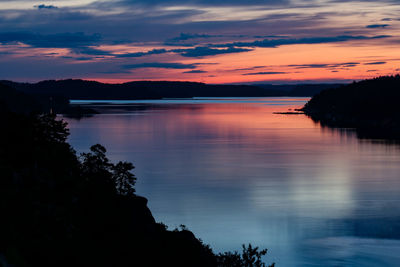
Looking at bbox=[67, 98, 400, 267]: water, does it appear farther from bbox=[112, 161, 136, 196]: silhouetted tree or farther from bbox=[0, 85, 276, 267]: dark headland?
bbox=[0, 85, 276, 267]: dark headland

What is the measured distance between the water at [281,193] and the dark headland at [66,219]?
30.8 feet

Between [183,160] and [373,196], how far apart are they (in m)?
34.3

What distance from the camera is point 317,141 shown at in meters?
110

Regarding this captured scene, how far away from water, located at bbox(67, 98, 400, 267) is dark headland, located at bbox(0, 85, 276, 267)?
30.8 ft

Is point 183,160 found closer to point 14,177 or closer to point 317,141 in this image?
point 317,141

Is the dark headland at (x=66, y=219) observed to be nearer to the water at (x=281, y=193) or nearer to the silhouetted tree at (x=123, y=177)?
the silhouetted tree at (x=123, y=177)

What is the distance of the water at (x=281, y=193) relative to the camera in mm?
37656

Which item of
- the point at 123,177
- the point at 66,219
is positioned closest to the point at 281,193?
the point at 123,177

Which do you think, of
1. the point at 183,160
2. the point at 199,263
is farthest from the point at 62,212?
the point at 183,160

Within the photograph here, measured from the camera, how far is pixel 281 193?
2179 inches

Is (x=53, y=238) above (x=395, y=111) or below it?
below

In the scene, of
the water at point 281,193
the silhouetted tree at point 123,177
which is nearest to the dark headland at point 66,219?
the silhouetted tree at point 123,177

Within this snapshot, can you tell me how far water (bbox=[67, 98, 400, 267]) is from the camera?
37.7 metres

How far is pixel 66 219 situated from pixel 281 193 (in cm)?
3398
